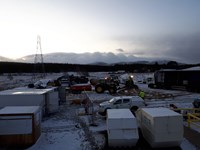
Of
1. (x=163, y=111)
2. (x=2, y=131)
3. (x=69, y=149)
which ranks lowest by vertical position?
(x=69, y=149)

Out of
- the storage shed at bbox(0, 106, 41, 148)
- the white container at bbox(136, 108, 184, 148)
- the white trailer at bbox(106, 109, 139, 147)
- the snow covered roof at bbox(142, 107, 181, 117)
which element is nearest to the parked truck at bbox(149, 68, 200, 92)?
the snow covered roof at bbox(142, 107, 181, 117)

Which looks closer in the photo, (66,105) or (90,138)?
(90,138)

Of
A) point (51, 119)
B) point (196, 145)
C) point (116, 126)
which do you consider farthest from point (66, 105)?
point (196, 145)

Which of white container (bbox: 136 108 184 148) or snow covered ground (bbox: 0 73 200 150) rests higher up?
white container (bbox: 136 108 184 148)

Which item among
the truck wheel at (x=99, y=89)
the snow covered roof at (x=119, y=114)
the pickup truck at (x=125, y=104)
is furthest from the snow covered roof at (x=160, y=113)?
the truck wheel at (x=99, y=89)

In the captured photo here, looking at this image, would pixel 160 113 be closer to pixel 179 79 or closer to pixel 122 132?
pixel 122 132

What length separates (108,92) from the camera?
34.0 m

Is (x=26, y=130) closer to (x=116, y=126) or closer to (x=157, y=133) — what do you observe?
(x=116, y=126)

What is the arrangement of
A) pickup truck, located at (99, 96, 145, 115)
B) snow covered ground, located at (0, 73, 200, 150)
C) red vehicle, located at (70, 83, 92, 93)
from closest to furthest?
snow covered ground, located at (0, 73, 200, 150) → pickup truck, located at (99, 96, 145, 115) → red vehicle, located at (70, 83, 92, 93)

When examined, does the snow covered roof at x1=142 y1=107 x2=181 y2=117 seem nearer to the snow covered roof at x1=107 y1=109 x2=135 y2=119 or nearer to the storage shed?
the snow covered roof at x1=107 y1=109 x2=135 y2=119

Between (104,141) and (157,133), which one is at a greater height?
(157,133)

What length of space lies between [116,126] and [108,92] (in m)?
Answer: 21.6

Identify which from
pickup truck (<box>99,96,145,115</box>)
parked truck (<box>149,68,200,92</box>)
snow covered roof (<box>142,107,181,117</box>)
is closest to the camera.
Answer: snow covered roof (<box>142,107,181,117</box>)

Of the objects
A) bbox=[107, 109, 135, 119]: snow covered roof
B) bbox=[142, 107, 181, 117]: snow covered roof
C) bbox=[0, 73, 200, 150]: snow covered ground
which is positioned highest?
bbox=[142, 107, 181, 117]: snow covered roof
